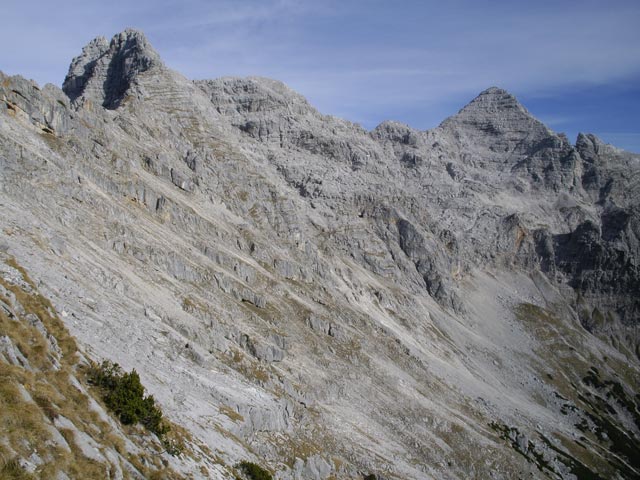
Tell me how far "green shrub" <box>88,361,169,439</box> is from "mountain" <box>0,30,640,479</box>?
4.95 ft

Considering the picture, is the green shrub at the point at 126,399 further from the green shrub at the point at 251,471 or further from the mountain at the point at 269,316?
the green shrub at the point at 251,471

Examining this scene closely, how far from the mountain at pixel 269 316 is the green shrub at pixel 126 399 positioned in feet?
4.95

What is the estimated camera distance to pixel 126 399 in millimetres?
26922

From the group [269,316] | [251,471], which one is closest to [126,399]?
[251,471]

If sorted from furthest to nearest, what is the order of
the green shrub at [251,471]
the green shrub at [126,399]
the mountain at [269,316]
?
the mountain at [269,316] → the green shrub at [251,471] → the green shrub at [126,399]

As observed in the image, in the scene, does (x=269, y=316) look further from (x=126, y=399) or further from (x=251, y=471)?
(x=126, y=399)

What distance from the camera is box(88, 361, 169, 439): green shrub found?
26.4 meters

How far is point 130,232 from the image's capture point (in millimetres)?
80688

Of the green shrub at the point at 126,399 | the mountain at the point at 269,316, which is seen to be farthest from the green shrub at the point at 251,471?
the green shrub at the point at 126,399

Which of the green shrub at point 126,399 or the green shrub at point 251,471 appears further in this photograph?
the green shrub at point 251,471

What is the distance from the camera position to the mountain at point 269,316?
157 feet

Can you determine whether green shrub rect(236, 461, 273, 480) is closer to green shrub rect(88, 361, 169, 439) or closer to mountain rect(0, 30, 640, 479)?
mountain rect(0, 30, 640, 479)

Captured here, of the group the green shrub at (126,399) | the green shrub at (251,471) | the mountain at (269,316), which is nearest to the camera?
the green shrub at (126,399)

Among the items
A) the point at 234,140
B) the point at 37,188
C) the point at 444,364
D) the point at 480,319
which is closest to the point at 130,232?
the point at 37,188
